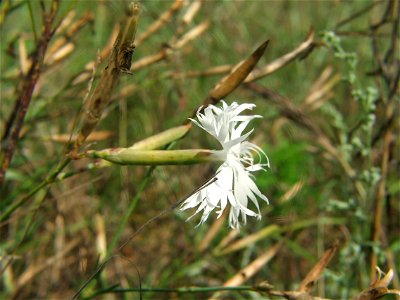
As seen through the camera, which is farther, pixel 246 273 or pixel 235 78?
pixel 246 273

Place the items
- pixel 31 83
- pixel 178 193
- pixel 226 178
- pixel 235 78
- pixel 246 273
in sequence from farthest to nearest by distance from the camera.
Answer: pixel 178 193 < pixel 246 273 < pixel 31 83 < pixel 235 78 < pixel 226 178

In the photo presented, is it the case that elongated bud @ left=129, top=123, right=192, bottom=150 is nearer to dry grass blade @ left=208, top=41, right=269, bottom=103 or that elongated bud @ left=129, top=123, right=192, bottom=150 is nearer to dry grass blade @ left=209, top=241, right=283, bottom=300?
dry grass blade @ left=208, top=41, right=269, bottom=103

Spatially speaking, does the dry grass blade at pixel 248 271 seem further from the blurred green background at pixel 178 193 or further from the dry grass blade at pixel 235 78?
the dry grass blade at pixel 235 78

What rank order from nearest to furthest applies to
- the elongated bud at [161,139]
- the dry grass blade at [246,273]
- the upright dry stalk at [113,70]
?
the upright dry stalk at [113,70], the elongated bud at [161,139], the dry grass blade at [246,273]

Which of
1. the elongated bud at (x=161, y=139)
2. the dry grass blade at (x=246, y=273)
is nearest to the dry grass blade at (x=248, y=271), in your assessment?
the dry grass blade at (x=246, y=273)

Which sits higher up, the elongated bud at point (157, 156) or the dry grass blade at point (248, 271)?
the elongated bud at point (157, 156)

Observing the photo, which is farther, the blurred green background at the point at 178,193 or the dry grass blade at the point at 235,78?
the blurred green background at the point at 178,193

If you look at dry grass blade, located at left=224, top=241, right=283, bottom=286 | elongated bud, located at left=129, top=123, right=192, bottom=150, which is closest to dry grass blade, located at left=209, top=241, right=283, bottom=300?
dry grass blade, located at left=224, top=241, right=283, bottom=286

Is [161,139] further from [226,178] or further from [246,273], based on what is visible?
[246,273]

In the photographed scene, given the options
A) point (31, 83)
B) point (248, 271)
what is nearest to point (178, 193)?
point (248, 271)
